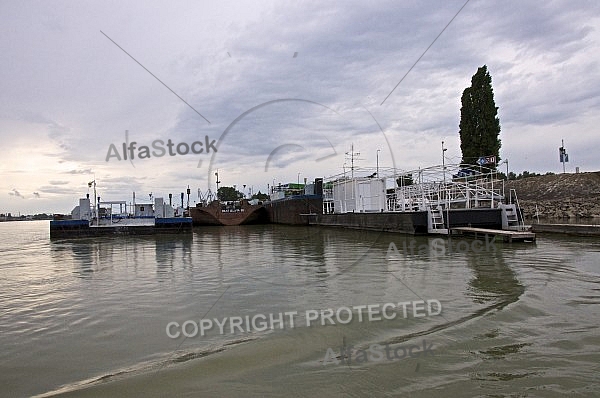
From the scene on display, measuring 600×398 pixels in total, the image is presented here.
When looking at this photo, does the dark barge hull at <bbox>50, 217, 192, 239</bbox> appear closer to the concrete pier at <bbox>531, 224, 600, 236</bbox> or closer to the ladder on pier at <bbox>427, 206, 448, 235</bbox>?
the ladder on pier at <bbox>427, 206, 448, 235</bbox>

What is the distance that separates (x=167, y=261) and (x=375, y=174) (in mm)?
18270

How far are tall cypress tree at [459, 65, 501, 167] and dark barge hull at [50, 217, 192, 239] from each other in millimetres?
27684

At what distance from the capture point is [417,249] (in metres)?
15.8

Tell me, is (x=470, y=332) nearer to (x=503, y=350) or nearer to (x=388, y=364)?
(x=503, y=350)

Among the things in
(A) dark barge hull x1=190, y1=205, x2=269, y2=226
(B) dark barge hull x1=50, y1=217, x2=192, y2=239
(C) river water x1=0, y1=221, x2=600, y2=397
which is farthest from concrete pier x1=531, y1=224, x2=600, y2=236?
(A) dark barge hull x1=190, y1=205, x2=269, y2=226

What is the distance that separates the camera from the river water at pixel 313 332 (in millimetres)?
4262

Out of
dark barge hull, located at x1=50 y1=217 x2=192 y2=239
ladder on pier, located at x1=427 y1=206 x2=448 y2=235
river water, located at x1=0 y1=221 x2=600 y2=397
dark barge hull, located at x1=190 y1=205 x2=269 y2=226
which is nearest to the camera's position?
river water, located at x1=0 y1=221 x2=600 y2=397

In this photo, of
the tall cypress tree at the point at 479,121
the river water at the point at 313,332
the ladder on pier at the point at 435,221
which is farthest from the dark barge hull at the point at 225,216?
the river water at the point at 313,332

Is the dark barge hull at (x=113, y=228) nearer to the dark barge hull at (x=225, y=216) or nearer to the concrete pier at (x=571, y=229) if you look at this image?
the dark barge hull at (x=225, y=216)

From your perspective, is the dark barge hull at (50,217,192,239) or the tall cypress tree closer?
the dark barge hull at (50,217,192,239)

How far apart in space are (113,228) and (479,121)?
3476cm

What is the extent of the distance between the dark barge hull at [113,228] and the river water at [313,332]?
69.3 feet

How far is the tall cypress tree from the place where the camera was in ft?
143

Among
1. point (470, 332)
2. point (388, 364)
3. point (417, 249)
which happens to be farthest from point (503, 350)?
point (417, 249)
